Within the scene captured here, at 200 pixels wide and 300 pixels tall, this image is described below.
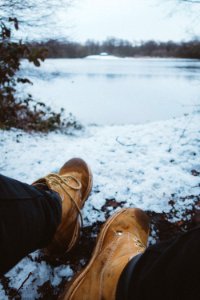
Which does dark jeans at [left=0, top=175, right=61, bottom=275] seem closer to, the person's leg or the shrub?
the person's leg

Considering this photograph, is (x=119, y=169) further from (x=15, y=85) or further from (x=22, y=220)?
(x=15, y=85)

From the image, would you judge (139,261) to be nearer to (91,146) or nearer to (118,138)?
(91,146)

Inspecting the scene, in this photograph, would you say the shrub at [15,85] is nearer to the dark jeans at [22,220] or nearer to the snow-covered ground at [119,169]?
the snow-covered ground at [119,169]

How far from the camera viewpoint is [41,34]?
5.71 m

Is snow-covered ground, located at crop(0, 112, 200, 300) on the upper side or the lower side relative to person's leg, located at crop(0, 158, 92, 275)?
lower

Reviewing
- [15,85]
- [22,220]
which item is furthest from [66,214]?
[15,85]

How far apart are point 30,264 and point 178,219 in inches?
39.5

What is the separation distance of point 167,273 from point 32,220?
51 centimetres

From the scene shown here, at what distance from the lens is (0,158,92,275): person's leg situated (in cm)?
79

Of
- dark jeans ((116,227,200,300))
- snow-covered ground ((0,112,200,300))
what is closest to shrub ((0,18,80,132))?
snow-covered ground ((0,112,200,300))

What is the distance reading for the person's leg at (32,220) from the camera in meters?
0.79

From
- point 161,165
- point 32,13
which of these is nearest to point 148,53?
point 32,13

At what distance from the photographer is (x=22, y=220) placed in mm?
847

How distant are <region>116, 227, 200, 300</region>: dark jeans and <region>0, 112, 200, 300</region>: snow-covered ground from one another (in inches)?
25.5
